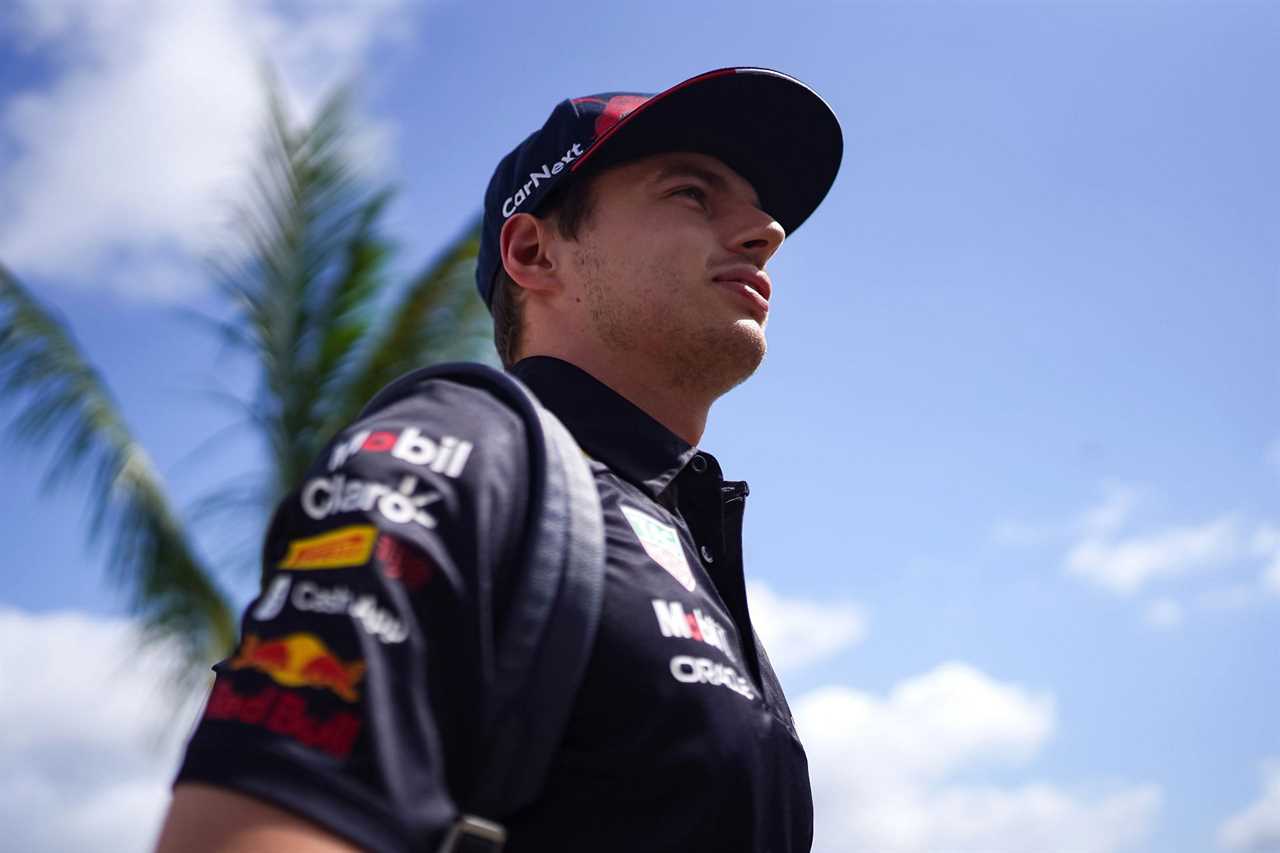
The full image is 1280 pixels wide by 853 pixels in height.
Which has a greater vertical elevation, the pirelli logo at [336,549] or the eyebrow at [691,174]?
the eyebrow at [691,174]

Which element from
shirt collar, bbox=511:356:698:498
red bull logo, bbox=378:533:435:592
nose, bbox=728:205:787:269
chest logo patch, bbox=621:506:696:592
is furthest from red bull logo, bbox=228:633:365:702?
nose, bbox=728:205:787:269

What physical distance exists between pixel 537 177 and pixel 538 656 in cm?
144

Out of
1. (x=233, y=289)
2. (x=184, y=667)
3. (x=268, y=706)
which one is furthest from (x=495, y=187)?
(x=184, y=667)

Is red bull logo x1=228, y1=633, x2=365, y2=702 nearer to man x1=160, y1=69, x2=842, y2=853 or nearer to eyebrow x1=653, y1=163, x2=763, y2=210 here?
man x1=160, y1=69, x2=842, y2=853

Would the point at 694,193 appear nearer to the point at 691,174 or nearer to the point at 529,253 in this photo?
the point at 691,174

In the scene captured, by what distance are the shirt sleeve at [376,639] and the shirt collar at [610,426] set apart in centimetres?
61

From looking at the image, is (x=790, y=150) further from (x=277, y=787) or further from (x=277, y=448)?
(x=277, y=448)

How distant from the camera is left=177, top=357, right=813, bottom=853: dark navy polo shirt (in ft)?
3.87

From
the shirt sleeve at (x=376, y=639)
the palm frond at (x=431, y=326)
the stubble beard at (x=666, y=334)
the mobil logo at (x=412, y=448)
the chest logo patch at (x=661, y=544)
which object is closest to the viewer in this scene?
the shirt sleeve at (x=376, y=639)

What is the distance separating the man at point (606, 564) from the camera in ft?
3.88

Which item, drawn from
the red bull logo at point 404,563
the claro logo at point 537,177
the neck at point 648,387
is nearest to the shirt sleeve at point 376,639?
the red bull logo at point 404,563

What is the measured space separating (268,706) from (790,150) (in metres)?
1.92

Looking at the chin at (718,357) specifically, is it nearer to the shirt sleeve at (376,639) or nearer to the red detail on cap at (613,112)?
the red detail on cap at (613,112)

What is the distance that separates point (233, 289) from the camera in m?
7.45
